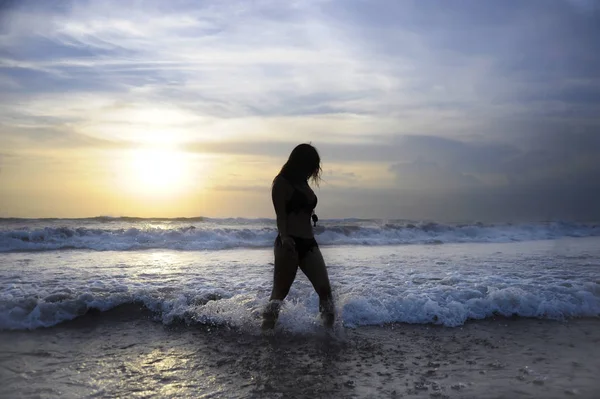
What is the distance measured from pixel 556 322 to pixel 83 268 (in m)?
8.87

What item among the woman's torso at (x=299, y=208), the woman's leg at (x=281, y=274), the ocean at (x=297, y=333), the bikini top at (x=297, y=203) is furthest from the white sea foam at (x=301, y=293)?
the bikini top at (x=297, y=203)

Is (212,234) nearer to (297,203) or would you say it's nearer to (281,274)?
(281,274)

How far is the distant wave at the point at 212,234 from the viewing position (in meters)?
17.2

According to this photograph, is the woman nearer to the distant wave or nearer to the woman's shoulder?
the woman's shoulder

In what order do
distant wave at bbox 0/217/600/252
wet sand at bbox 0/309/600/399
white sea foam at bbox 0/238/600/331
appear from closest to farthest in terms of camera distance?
wet sand at bbox 0/309/600/399
white sea foam at bbox 0/238/600/331
distant wave at bbox 0/217/600/252

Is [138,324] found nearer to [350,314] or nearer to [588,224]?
[350,314]

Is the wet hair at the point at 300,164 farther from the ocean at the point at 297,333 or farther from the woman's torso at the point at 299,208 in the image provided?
the ocean at the point at 297,333

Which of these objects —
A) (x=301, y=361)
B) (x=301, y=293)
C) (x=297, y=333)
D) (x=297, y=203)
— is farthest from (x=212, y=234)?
(x=301, y=361)

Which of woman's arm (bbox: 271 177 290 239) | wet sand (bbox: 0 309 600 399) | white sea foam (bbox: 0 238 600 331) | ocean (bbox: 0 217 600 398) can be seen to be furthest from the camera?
white sea foam (bbox: 0 238 600 331)

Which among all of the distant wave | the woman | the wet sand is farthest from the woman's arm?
the distant wave

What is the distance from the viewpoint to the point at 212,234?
20.8 m

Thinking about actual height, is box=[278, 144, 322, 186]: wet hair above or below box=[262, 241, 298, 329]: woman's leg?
above

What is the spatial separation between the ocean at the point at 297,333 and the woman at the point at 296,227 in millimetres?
593

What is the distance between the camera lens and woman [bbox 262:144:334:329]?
16.5ft
